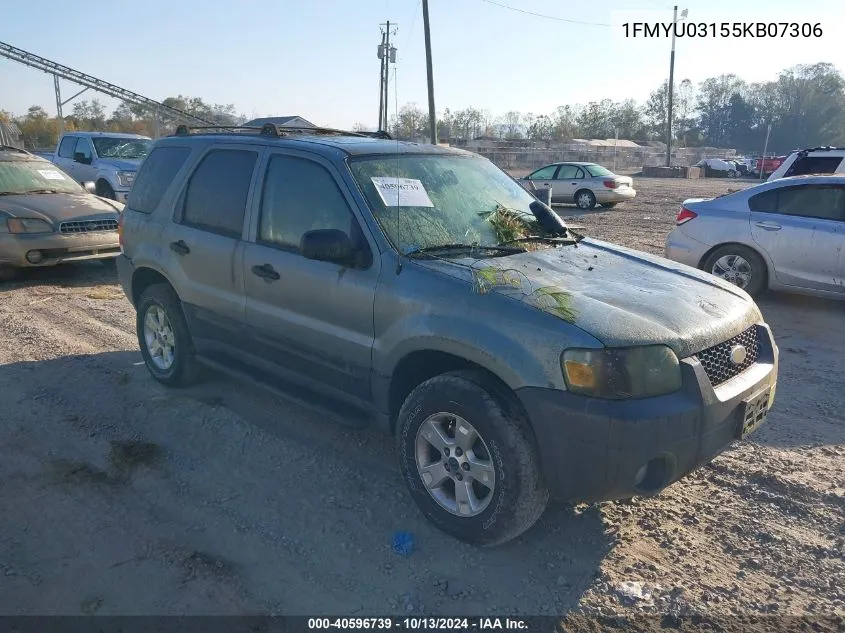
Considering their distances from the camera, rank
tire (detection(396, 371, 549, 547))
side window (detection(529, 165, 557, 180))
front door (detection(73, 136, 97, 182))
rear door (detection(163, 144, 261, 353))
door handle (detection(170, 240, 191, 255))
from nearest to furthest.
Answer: tire (detection(396, 371, 549, 547))
rear door (detection(163, 144, 261, 353))
door handle (detection(170, 240, 191, 255))
front door (detection(73, 136, 97, 182))
side window (detection(529, 165, 557, 180))

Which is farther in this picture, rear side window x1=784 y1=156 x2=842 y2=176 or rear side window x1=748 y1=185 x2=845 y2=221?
rear side window x1=784 y1=156 x2=842 y2=176

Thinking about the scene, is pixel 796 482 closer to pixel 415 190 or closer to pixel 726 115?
pixel 415 190

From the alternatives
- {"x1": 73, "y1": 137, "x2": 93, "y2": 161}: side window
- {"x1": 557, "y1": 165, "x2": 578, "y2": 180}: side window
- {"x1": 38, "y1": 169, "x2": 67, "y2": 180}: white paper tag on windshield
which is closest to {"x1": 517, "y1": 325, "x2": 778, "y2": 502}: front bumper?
{"x1": 38, "y1": 169, "x2": 67, "y2": 180}: white paper tag on windshield

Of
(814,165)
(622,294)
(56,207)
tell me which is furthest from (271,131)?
(814,165)

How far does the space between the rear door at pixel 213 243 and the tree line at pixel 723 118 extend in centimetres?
6466

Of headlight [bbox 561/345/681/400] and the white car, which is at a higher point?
the white car

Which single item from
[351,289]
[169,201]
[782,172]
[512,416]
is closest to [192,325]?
[169,201]

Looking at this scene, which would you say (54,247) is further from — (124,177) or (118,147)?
(118,147)

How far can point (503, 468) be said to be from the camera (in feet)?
9.97

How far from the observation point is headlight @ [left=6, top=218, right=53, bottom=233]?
855 centimetres

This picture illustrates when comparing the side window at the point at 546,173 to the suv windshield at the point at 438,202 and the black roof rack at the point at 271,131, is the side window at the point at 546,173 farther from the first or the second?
the suv windshield at the point at 438,202

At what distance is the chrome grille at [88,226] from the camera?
886cm

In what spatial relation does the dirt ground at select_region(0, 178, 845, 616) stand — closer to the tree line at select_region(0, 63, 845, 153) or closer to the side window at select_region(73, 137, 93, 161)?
the side window at select_region(73, 137, 93, 161)

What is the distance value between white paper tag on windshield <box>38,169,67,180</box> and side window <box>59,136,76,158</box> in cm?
613
